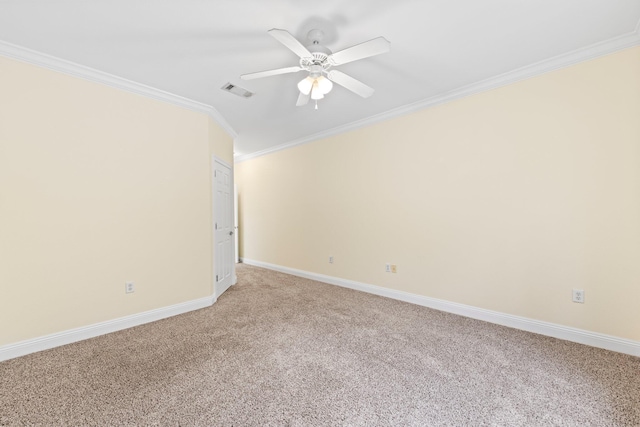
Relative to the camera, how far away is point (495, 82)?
2826mm

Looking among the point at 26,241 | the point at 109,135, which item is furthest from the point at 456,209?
the point at 26,241

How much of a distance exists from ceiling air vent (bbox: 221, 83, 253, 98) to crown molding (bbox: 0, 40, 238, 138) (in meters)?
0.56

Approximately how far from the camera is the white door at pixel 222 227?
12.2 ft

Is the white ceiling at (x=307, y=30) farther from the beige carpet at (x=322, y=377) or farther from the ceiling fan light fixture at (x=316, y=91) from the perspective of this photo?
the beige carpet at (x=322, y=377)

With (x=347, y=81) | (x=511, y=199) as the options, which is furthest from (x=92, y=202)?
(x=511, y=199)

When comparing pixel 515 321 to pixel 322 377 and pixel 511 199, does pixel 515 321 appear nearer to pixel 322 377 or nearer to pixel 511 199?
pixel 511 199

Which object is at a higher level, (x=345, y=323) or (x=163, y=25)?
(x=163, y=25)

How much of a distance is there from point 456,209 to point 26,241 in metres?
4.05

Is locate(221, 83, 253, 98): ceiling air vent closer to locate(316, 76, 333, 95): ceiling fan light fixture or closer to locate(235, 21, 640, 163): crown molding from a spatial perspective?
locate(316, 76, 333, 95): ceiling fan light fixture

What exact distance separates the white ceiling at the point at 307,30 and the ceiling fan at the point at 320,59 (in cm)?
20

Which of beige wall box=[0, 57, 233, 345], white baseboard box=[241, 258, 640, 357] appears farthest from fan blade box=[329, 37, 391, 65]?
white baseboard box=[241, 258, 640, 357]

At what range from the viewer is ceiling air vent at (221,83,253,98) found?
115 inches

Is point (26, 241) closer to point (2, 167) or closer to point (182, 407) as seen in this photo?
point (2, 167)

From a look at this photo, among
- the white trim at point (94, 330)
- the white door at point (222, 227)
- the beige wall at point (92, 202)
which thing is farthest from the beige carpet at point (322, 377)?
the white door at point (222, 227)
